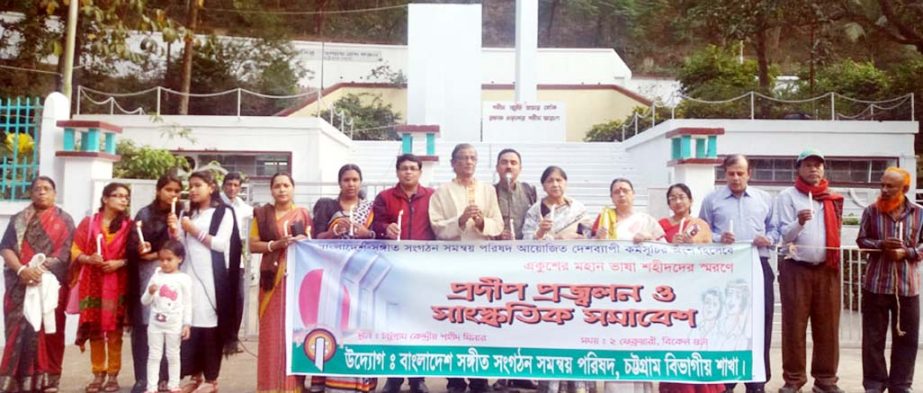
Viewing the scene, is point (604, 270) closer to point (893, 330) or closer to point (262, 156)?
point (893, 330)

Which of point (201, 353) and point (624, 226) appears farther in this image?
point (201, 353)

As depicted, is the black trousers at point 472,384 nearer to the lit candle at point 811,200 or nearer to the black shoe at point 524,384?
the black shoe at point 524,384

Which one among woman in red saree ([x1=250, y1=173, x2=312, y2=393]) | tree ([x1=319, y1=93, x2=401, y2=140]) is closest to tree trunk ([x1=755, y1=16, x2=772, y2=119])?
tree ([x1=319, y1=93, x2=401, y2=140])

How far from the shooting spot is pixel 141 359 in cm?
556

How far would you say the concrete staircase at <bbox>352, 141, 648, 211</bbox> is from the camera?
14266mm

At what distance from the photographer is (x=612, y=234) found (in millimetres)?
5172

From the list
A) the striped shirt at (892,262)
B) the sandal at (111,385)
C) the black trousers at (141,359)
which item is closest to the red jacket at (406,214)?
the black trousers at (141,359)

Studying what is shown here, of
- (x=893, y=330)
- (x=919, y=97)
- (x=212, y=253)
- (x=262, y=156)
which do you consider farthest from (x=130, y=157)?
(x=919, y=97)

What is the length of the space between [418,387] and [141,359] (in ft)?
6.03

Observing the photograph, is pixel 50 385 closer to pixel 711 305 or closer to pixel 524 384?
pixel 524 384

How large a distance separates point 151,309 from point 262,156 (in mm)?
10347

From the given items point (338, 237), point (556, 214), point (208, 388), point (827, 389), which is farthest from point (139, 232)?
point (827, 389)

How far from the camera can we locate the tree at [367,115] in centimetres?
1923

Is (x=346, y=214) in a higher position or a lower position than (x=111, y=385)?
higher
